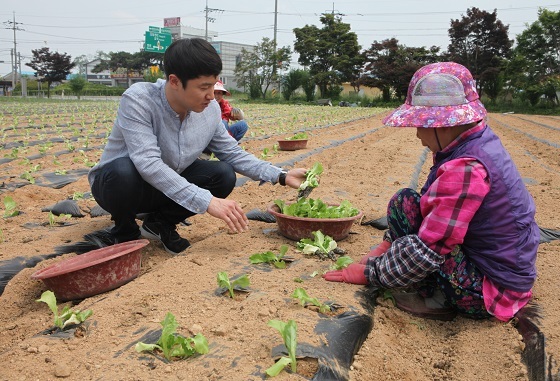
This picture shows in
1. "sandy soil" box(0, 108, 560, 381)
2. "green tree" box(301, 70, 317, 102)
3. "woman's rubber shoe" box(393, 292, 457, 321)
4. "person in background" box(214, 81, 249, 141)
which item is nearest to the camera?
"sandy soil" box(0, 108, 560, 381)

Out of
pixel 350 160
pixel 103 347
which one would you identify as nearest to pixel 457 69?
pixel 103 347

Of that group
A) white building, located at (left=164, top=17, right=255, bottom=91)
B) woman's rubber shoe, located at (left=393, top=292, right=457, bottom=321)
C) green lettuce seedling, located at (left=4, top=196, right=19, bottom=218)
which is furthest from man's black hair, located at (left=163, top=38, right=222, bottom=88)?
white building, located at (left=164, top=17, right=255, bottom=91)

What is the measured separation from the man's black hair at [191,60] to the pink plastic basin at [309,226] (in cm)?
106

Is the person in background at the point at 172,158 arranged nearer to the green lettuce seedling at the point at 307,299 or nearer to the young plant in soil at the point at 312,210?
the young plant in soil at the point at 312,210

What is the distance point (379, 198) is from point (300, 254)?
185 cm

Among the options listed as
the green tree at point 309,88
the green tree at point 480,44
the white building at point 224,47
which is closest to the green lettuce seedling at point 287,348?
the green tree at point 480,44

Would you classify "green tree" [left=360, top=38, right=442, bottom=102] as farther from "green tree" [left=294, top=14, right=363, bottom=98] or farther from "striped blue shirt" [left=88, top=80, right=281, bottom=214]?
"striped blue shirt" [left=88, top=80, right=281, bottom=214]

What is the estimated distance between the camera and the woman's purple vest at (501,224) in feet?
6.91

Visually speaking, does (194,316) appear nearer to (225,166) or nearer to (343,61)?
(225,166)

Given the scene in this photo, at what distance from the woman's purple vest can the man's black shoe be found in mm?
1876

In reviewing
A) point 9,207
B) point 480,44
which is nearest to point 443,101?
point 9,207

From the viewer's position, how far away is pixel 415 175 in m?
6.12

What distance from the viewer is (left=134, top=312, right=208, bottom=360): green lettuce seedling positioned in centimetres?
179

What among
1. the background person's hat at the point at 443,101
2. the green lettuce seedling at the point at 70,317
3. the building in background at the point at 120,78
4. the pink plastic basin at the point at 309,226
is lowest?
the green lettuce seedling at the point at 70,317
